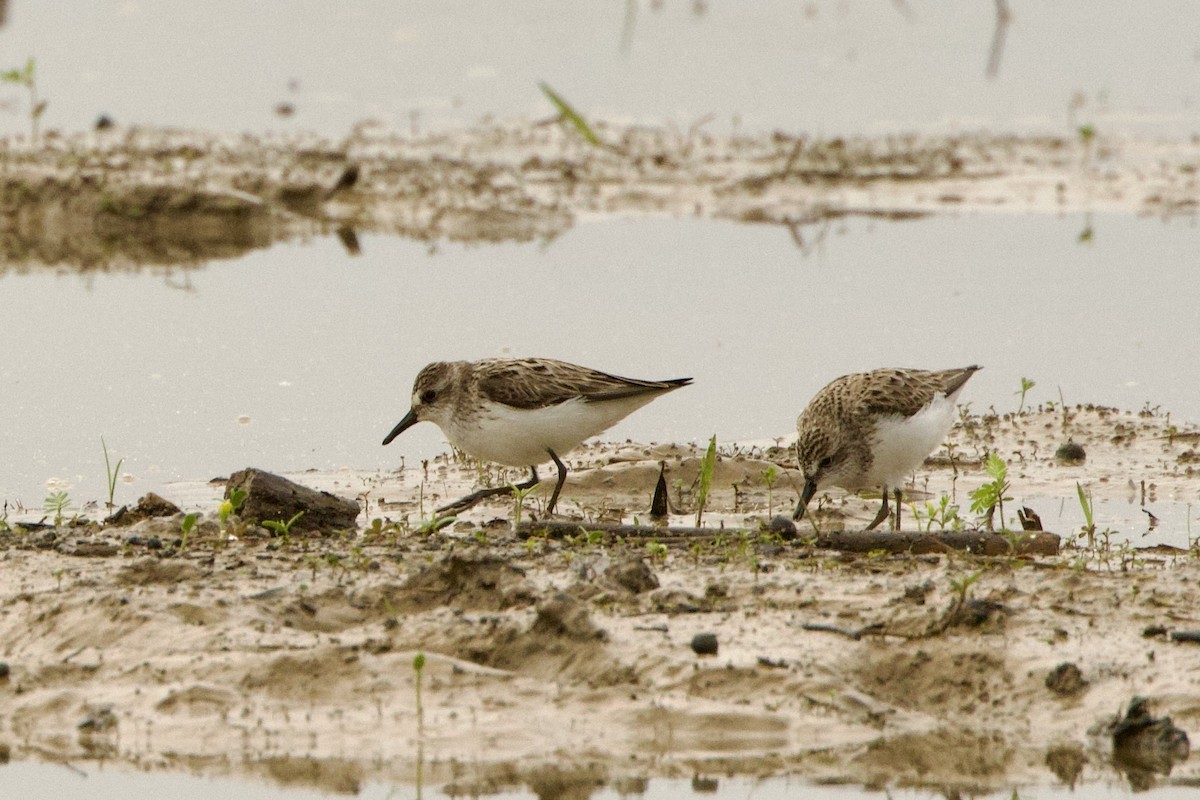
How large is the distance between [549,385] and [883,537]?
6.41 feet

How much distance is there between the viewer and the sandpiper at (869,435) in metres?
8.69

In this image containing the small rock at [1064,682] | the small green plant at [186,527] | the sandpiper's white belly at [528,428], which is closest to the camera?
the small rock at [1064,682]

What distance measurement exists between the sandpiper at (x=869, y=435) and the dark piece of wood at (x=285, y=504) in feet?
6.73

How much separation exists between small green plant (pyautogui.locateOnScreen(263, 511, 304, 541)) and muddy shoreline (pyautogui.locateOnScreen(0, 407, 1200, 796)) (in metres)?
0.17

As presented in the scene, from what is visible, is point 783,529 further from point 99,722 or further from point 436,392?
point 99,722

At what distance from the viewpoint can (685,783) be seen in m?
5.82

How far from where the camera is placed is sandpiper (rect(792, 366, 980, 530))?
869 centimetres

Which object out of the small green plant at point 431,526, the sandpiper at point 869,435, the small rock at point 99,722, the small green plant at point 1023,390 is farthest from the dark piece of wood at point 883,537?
the small green plant at point 1023,390

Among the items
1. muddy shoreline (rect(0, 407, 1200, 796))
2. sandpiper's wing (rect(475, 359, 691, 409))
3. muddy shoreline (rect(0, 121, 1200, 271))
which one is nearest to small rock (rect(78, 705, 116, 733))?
muddy shoreline (rect(0, 407, 1200, 796))

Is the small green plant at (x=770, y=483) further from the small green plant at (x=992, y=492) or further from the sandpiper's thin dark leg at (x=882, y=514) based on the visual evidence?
the small green plant at (x=992, y=492)

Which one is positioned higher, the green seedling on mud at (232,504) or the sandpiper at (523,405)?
the sandpiper at (523,405)

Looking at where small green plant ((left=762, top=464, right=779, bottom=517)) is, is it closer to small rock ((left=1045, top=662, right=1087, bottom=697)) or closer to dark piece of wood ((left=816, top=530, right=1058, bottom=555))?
dark piece of wood ((left=816, top=530, right=1058, bottom=555))

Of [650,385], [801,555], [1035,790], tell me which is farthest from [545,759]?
[650,385]

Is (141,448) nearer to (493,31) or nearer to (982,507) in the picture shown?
(982,507)
